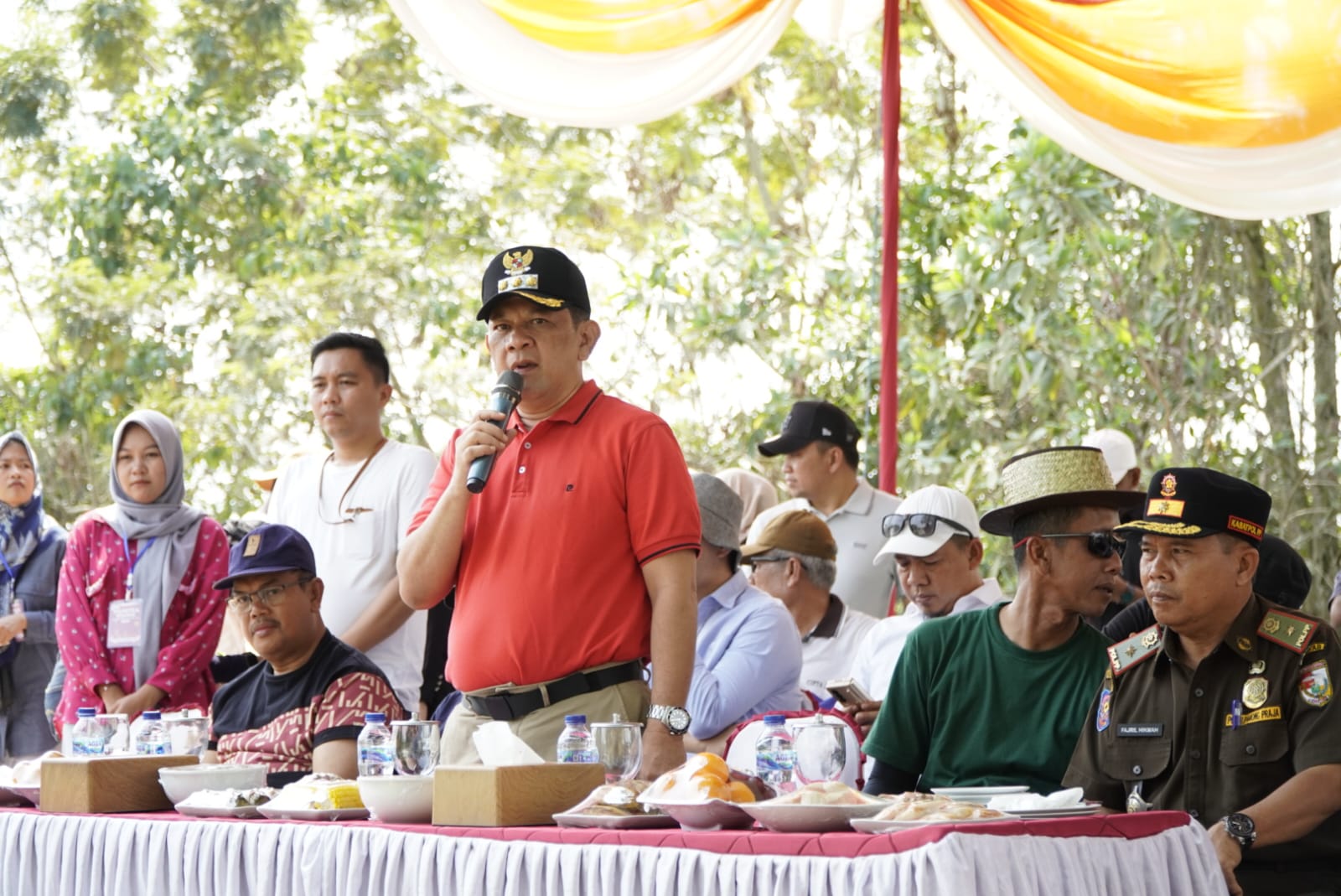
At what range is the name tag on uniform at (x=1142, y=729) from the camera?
3012 millimetres

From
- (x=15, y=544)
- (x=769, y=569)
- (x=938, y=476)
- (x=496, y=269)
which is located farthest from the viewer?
(x=938, y=476)

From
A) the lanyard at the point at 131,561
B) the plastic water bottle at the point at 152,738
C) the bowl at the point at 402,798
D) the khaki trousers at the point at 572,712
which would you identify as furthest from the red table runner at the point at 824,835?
the lanyard at the point at 131,561

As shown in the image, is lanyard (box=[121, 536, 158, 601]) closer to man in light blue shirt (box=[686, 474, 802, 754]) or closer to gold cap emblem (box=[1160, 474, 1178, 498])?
man in light blue shirt (box=[686, 474, 802, 754])

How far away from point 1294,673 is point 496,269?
5.39 ft

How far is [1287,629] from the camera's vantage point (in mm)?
2926

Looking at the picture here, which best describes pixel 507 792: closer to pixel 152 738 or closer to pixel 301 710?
pixel 152 738

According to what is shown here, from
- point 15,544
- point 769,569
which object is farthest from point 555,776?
point 15,544

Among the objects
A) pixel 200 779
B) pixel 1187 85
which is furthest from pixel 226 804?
pixel 1187 85

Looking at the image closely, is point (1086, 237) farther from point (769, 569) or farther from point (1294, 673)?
point (1294, 673)

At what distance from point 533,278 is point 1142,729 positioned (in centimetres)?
142

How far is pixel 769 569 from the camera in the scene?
448 cm

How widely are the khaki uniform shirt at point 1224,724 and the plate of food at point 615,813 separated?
3.33 ft

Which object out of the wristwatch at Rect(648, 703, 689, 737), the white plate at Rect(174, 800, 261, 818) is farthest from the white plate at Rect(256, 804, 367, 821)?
the wristwatch at Rect(648, 703, 689, 737)

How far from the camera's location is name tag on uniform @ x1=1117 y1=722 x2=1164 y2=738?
3012 millimetres
